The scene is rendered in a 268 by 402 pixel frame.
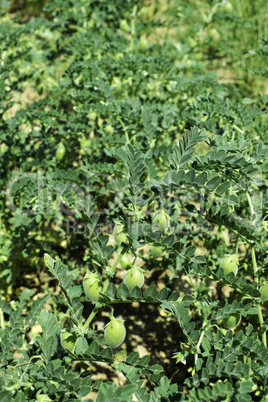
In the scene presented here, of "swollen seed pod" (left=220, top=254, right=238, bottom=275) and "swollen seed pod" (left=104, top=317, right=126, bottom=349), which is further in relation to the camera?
"swollen seed pod" (left=220, top=254, right=238, bottom=275)

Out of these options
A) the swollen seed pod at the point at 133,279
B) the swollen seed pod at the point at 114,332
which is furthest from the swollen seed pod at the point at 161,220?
the swollen seed pod at the point at 114,332

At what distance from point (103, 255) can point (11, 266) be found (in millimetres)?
864

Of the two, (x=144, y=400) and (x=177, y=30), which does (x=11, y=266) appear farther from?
(x=177, y=30)

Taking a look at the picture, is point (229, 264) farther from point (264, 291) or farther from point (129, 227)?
point (129, 227)

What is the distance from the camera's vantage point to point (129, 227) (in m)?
1.11

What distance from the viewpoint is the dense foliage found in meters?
1.08

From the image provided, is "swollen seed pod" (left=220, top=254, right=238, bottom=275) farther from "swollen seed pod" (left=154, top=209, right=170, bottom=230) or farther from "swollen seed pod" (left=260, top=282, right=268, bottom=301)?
"swollen seed pod" (left=154, top=209, right=170, bottom=230)

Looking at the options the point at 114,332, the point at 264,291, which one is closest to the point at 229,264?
the point at 264,291

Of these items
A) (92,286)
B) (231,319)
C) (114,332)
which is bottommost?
(231,319)

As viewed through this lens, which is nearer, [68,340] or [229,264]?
[68,340]

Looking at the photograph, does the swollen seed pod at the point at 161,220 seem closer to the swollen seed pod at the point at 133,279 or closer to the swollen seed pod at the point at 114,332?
the swollen seed pod at the point at 133,279

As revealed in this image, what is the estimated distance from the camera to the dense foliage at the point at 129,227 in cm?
108

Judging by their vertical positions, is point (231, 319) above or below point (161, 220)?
below

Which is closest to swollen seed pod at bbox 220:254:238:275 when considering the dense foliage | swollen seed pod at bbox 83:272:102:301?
the dense foliage
